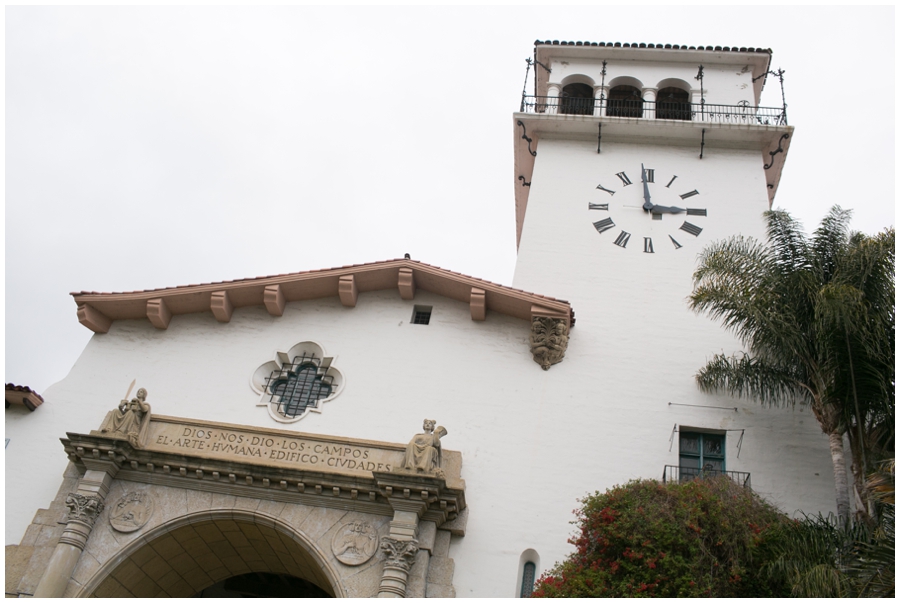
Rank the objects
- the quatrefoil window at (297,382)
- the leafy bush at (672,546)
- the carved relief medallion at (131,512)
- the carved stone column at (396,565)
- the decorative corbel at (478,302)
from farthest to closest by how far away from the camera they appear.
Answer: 1. the decorative corbel at (478,302)
2. the quatrefoil window at (297,382)
3. the carved relief medallion at (131,512)
4. the carved stone column at (396,565)
5. the leafy bush at (672,546)

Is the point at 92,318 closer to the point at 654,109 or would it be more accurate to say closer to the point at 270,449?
the point at 270,449

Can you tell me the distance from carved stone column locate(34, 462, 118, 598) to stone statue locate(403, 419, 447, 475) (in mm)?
4972

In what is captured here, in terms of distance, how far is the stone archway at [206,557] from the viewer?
43.9 feet

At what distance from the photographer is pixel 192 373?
1599cm

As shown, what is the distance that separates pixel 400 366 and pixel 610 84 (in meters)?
12.2

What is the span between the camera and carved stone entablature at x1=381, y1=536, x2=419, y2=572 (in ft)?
41.3

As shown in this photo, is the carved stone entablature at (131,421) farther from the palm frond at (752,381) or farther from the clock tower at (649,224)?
the palm frond at (752,381)

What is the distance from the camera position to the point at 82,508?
13.3 metres

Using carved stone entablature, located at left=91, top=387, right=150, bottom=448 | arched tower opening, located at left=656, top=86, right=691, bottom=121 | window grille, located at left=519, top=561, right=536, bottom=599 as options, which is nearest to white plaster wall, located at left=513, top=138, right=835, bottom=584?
window grille, located at left=519, top=561, right=536, bottom=599

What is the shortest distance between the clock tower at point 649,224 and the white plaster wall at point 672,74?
5cm

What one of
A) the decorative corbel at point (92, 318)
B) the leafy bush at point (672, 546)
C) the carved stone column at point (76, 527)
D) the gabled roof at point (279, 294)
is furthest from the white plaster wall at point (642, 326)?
the decorative corbel at point (92, 318)

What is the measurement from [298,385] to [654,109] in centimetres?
1261

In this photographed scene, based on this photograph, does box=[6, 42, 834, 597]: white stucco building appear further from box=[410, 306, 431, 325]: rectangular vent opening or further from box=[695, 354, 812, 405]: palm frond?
box=[695, 354, 812, 405]: palm frond

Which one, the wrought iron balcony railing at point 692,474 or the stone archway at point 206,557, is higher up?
the wrought iron balcony railing at point 692,474
